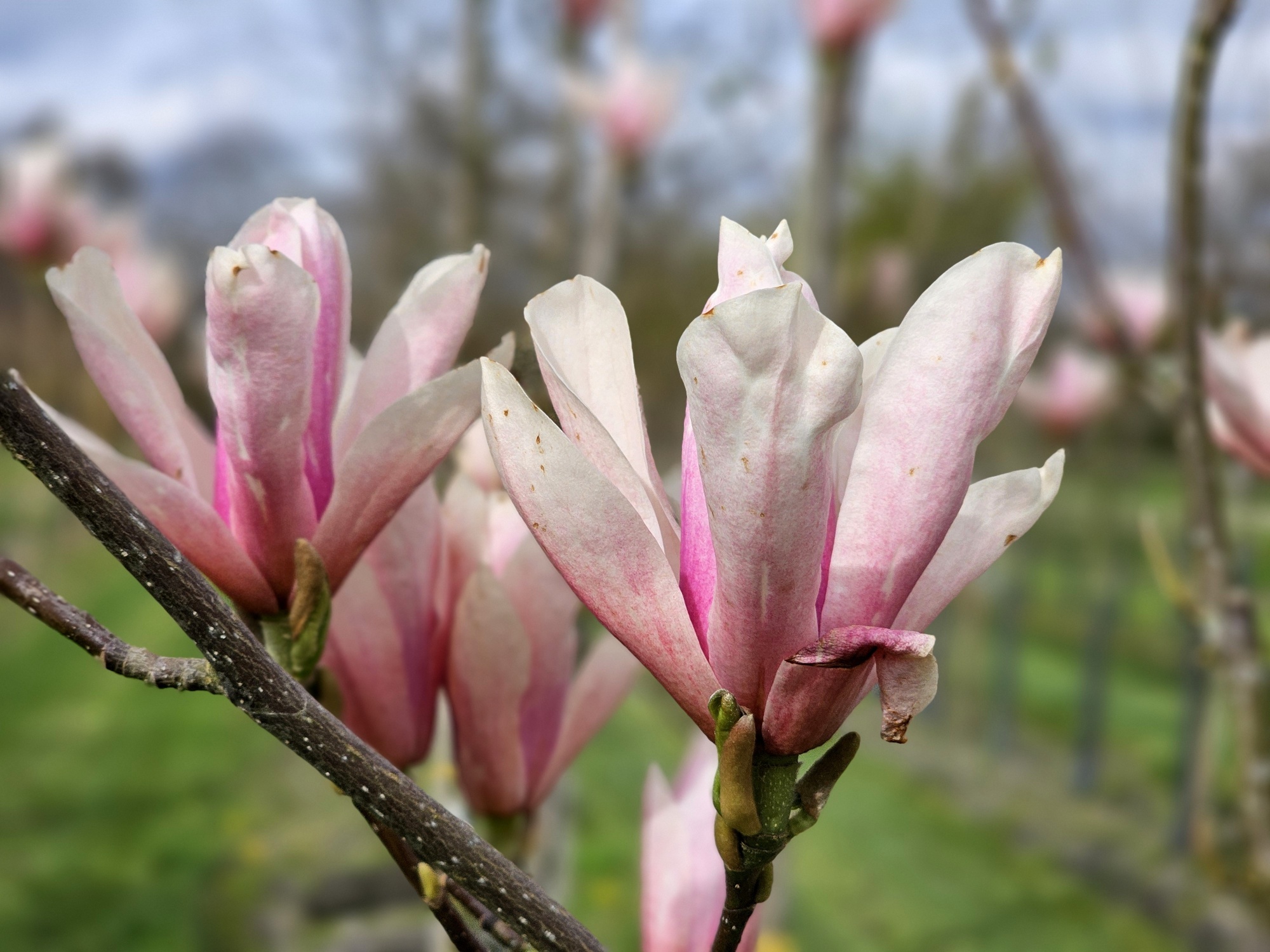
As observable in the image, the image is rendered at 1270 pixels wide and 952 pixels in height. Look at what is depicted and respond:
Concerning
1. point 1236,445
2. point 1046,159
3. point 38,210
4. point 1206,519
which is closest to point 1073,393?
point 1046,159

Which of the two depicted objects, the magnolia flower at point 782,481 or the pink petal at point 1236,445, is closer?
the magnolia flower at point 782,481

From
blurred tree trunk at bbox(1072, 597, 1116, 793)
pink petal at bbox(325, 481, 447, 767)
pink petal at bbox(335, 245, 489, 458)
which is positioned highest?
pink petal at bbox(335, 245, 489, 458)

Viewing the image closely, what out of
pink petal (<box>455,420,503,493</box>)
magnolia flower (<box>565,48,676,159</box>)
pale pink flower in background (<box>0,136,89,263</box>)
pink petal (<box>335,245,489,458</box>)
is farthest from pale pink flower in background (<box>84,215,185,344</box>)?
pink petal (<box>335,245,489,458</box>)

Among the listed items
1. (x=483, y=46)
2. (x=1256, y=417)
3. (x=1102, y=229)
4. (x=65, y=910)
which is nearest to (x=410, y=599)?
(x=1256, y=417)

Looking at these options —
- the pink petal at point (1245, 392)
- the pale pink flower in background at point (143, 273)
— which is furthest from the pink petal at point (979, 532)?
the pale pink flower in background at point (143, 273)

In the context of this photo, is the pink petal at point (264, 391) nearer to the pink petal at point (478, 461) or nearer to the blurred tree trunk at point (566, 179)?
the pink petal at point (478, 461)

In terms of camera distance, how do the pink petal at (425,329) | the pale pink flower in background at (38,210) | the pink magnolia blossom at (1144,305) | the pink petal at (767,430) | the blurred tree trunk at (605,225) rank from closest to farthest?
1. the pink petal at (767,430)
2. the pink petal at (425,329)
3. the blurred tree trunk at (605,225)
4. the pink magnolia blossom at (1144,305)
5. the pale pink flower in background at (38,210)

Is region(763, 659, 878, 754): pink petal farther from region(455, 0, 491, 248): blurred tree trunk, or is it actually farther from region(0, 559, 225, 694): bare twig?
region(455, 0, 491, 248): blurred tree trunk
